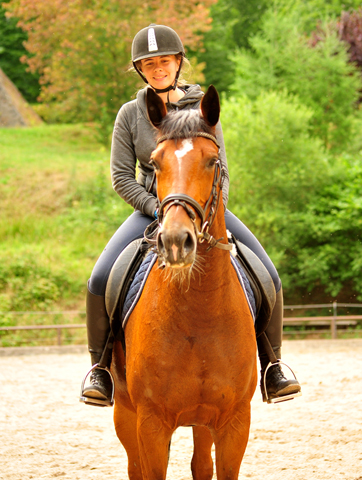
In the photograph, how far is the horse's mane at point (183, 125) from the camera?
2910 millimetres

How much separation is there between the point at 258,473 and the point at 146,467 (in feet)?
9.91

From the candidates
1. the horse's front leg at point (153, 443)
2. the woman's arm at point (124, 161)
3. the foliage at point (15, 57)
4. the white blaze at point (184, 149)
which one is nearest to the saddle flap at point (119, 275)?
the woman's arm at point (124, 161)

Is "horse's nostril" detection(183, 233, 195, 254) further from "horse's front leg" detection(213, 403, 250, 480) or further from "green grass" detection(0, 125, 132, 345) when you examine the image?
"green grass" detection(0, 125, 132, 345)

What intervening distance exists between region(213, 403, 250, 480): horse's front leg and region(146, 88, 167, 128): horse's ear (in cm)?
181

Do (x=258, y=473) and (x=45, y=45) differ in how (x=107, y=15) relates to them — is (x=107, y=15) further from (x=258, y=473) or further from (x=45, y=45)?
(x=258, y=473)

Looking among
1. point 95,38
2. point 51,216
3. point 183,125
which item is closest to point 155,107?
point 183,125

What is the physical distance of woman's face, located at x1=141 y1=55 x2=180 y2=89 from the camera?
4.16 m

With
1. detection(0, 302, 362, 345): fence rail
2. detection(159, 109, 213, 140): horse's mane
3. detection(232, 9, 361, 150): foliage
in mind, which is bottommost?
detection(0, 302, 362, 345): fence rail

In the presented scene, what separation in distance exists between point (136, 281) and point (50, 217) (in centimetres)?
1800

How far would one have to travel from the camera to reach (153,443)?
3.42 m

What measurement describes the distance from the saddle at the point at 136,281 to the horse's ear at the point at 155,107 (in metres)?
1.08

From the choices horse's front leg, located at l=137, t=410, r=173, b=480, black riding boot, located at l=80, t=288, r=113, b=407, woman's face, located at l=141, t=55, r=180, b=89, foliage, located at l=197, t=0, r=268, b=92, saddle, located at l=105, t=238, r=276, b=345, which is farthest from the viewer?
foliage, located at l=197, t=0, r=268, b=92

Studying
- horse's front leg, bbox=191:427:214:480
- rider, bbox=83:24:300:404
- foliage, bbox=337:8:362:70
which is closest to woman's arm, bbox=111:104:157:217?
rider, bbox=83:24:300:404

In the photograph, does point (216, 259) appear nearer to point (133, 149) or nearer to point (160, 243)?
point (160, 243)
